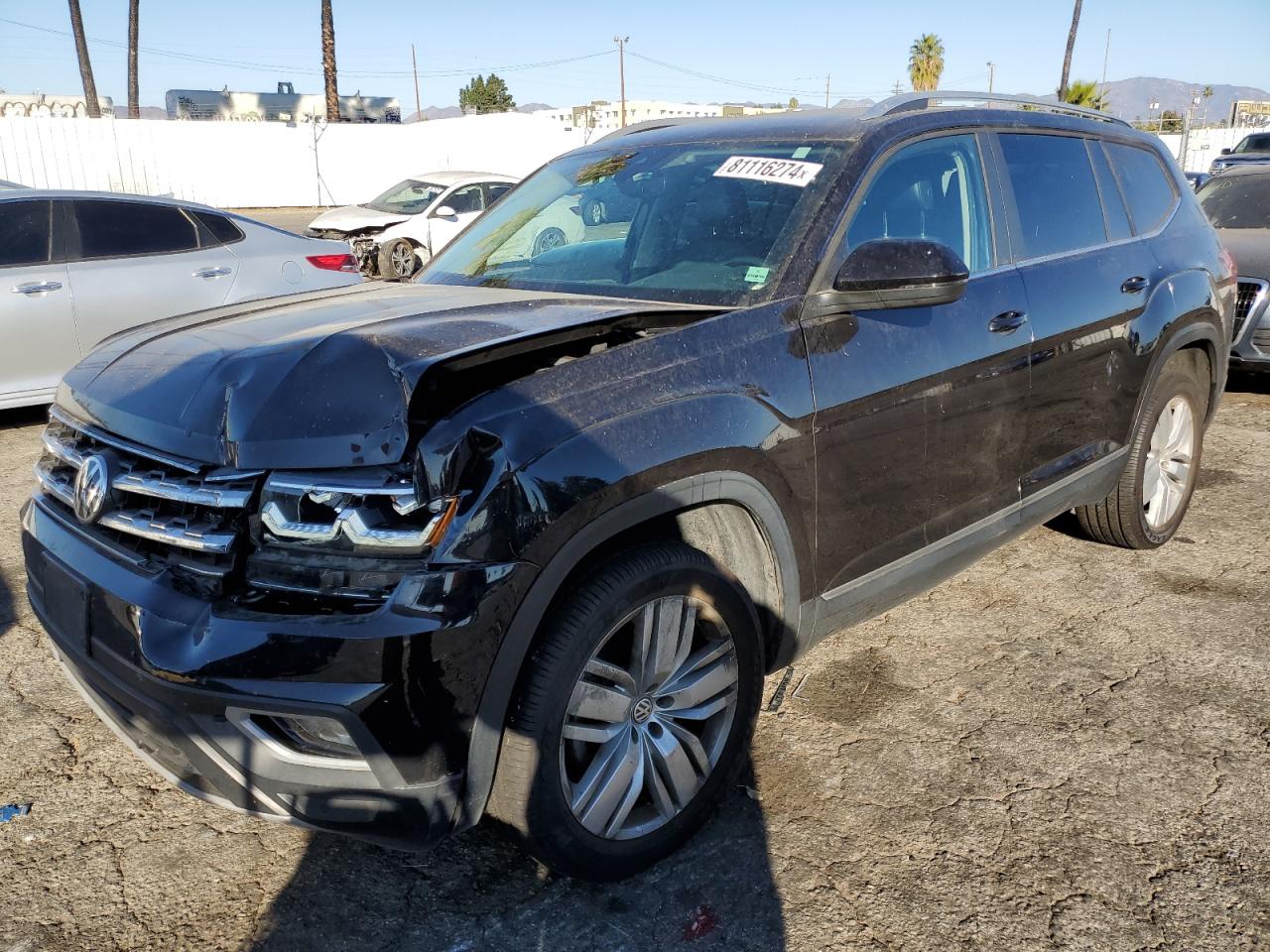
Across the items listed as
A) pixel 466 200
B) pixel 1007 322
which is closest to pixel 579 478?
pixel 1007 322

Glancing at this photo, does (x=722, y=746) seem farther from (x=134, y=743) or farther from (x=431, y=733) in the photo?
(x=134, y=743)

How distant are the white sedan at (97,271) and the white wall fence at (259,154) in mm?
25366

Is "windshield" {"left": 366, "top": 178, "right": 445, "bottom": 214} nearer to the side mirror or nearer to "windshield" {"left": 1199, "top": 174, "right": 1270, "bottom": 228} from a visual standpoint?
"windshield" {"left": 1199, "top": 174, "right": 1270, "bottom": 228}

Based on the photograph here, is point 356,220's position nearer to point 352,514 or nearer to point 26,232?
point 26,232

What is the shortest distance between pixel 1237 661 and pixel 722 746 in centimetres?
222

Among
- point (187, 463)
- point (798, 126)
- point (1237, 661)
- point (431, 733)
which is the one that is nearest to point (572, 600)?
point (431, 733)

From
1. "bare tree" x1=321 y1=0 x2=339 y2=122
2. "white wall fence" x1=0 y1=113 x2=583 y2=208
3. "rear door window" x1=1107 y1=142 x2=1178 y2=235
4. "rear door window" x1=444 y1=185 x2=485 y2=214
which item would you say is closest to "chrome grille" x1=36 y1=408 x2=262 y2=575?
"rear door window" x1=1107 y1=142 x2=1178 y2=235

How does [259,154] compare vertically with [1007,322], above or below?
above

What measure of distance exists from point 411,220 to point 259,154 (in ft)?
70.0

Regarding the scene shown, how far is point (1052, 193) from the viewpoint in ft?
12.7

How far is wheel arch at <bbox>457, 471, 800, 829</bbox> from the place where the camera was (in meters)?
2.14

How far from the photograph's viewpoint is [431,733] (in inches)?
81.6

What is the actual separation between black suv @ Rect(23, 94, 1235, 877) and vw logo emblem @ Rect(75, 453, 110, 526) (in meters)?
0.01

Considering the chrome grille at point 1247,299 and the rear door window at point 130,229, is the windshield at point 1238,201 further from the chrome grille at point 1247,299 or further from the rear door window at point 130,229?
the rear door window at point 130,229
